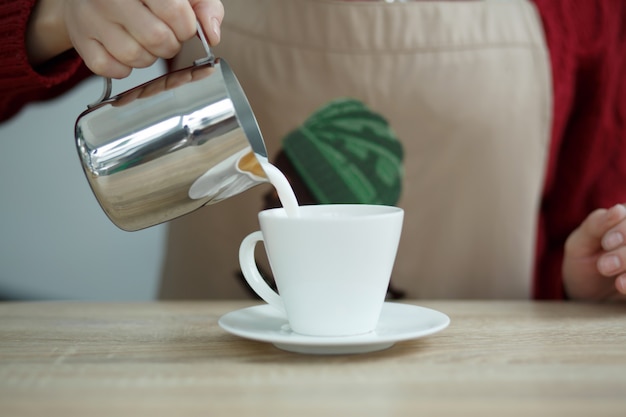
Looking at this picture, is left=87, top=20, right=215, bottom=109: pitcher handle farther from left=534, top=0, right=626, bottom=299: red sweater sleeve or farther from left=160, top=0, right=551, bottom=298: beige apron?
left=534, top=0, right=626, bottom=299: red sweater sleeve

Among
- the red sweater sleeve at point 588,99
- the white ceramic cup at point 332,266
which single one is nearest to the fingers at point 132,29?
the white ceramic cup at point 332,266

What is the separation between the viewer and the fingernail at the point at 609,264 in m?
0.72

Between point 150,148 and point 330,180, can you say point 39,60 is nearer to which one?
point 150,148

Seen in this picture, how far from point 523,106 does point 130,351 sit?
627mm

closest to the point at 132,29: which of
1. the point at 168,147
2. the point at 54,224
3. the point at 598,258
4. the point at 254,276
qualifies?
the point at 168,147

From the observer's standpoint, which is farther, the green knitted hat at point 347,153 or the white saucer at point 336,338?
the green knitted hat at point 347,153

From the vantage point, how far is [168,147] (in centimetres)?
54

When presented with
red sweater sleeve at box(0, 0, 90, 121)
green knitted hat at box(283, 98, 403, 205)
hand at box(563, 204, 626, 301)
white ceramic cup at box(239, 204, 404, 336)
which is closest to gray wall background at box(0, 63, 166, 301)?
green knitted hat at box(283, 98, 403, 205)

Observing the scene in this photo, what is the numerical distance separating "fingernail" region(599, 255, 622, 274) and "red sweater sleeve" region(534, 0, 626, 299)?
0.78ft

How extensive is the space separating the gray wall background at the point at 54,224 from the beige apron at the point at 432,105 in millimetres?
909

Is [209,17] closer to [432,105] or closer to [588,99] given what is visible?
[432,105]

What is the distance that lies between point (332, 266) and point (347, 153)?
42 cm

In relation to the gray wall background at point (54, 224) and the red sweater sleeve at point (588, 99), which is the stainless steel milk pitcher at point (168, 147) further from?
the gray wall background at point (54, 224)

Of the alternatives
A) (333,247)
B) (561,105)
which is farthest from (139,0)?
(561,105)
